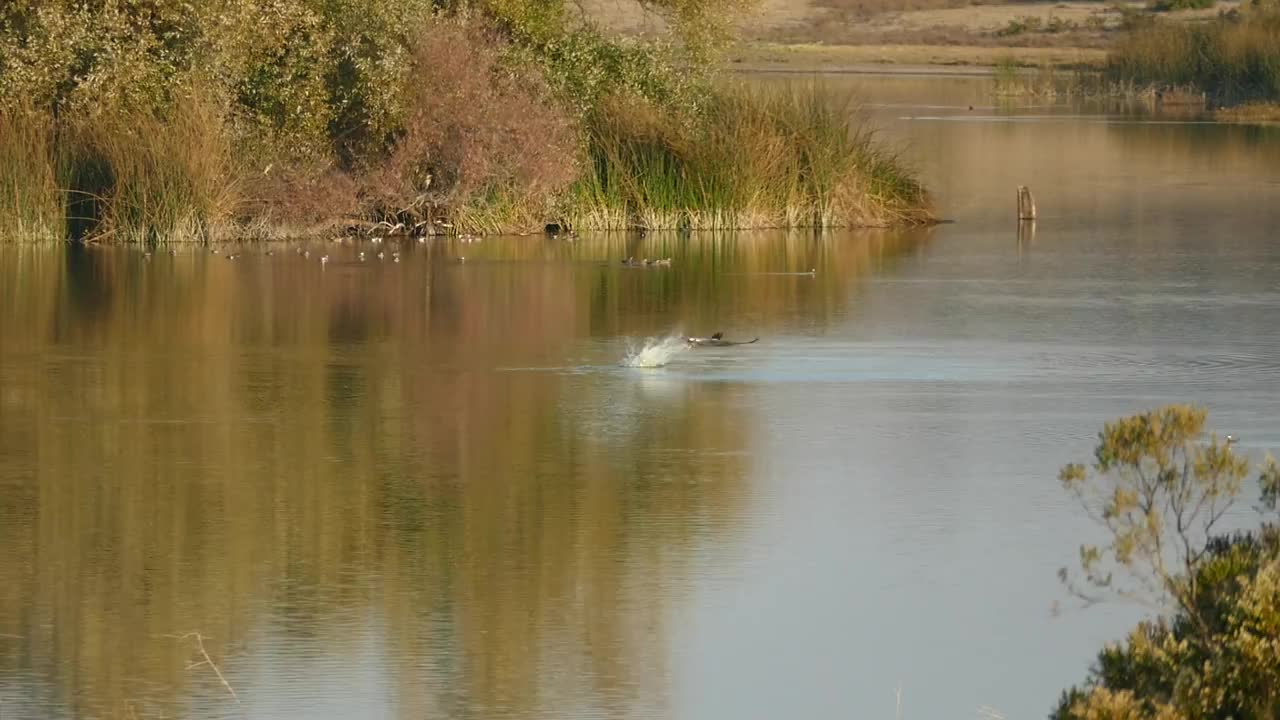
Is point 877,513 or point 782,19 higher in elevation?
point 782,19

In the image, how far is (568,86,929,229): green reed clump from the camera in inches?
978

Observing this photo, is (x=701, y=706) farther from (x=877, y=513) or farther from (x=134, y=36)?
(x=134, y=36)

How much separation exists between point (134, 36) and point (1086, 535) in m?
16.2

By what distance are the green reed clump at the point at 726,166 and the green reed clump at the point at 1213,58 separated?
28.6m

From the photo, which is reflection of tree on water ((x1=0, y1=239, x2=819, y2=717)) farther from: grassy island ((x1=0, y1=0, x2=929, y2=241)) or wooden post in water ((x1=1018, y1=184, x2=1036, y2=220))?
wooden post in water ((x1=1018, y1=184, x2=1036, y2=220))

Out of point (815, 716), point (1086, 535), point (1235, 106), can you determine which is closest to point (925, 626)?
point (815, 716)

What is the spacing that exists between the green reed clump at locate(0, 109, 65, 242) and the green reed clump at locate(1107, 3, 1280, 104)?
34596 millimetres

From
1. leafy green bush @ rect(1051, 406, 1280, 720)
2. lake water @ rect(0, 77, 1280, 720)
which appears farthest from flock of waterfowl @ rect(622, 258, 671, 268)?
leafy green bush @ rect(1051, 406, 1280, 720)

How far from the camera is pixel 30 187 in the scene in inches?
912

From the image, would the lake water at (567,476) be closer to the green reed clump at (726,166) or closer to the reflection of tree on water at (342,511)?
the reflection of tree on water at (342,511)

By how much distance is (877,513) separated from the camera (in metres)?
9.85

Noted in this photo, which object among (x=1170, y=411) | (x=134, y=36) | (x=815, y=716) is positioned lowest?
(x=815, y=716)

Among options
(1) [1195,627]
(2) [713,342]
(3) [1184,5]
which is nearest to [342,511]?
(1) [1195,627]

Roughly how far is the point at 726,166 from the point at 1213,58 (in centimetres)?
3225
